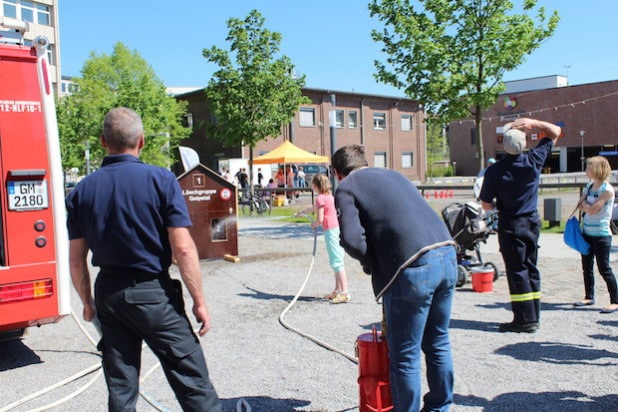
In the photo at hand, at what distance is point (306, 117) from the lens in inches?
1722

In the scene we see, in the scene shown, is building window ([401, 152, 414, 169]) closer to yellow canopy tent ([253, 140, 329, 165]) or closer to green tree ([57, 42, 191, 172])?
green tree ([57, 42, 191, 172])

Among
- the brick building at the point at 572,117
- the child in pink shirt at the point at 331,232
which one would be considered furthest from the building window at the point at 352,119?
the child in pink shirt at the point at 331,232

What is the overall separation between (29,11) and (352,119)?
3744cm

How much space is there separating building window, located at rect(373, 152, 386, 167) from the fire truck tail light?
44415 mm

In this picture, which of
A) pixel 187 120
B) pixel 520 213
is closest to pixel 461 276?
pixel 520 213

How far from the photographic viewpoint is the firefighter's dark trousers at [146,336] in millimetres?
2996

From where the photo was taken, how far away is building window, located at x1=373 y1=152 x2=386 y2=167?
48.9 meters

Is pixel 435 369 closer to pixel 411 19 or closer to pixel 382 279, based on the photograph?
pixel 382 279

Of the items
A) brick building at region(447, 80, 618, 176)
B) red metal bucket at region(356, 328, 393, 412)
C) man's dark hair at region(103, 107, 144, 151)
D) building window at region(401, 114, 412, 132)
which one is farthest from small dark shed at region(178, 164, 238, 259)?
building window at region(401, 114, 412, 132)

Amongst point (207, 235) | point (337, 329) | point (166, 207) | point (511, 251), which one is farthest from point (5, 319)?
point (207, 235)

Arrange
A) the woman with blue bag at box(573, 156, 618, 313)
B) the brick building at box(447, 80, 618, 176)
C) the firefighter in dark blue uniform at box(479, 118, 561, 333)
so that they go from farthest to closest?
the brick building at box(447, 80, 618, 176) → the woman with blue bag at box(573, 156, 618, 313) → the firefighter in dark blue uniform at box(479, 118, 561, 333)

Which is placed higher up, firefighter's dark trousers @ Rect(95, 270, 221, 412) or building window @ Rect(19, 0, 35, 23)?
building window @ Rect(19, 0, 35, 23)

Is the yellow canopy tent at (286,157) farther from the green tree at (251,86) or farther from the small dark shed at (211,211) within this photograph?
the small dark shed at (211,211)

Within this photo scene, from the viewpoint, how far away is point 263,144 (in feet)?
133
